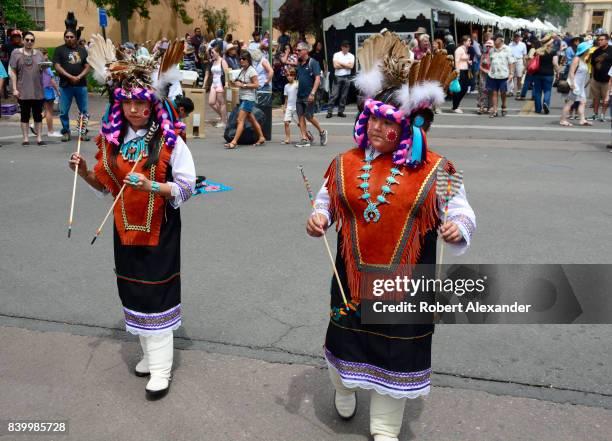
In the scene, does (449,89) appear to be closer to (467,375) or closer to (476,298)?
(467,375)

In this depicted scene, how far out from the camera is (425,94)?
2676mm

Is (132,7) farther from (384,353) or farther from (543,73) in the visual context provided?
(384,353)

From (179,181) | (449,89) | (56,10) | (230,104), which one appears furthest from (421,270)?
(56,10)

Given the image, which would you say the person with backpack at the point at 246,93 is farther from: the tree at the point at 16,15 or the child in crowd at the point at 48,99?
the tree at the point at 16,15

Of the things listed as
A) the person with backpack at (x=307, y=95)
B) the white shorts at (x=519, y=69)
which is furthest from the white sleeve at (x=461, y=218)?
the white shorts at (x=519, y=69)

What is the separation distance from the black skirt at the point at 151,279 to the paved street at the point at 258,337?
0.40m

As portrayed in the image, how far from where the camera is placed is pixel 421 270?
2828 millimetres

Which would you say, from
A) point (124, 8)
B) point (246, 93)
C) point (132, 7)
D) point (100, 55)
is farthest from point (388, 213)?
point (132, 7)

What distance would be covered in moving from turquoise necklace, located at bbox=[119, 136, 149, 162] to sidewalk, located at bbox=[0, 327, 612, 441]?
127 cm

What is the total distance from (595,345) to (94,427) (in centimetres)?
294

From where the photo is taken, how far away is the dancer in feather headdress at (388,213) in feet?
8.91

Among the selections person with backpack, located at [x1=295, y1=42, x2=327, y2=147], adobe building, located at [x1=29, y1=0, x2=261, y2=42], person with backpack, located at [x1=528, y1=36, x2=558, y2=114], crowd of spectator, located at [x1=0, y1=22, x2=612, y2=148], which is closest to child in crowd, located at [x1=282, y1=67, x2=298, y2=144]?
crowd of spectator, located at [x1=0, y1=22, x2=612, y2=148]

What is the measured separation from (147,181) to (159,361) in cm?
100

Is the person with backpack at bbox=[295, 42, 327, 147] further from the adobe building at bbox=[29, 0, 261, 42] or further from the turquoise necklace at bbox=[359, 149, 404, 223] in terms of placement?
the adobe building at bbox=[29, 0, 261, 42]
